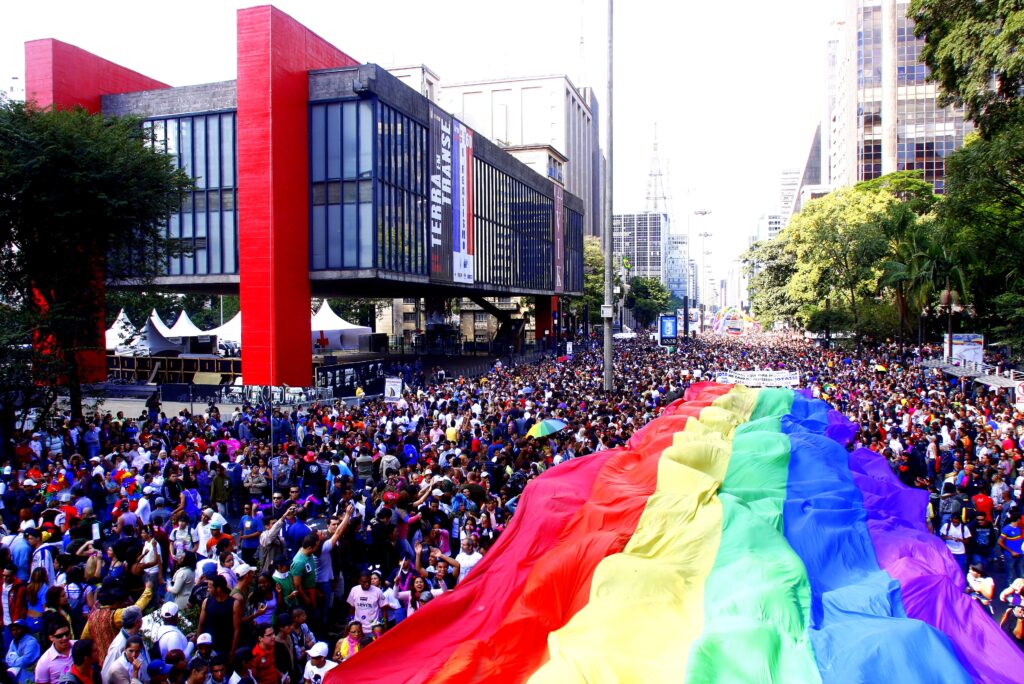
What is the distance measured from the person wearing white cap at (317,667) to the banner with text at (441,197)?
3168cm

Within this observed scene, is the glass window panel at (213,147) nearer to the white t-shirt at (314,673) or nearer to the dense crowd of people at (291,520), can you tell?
the dense crowd of people at (291,520)

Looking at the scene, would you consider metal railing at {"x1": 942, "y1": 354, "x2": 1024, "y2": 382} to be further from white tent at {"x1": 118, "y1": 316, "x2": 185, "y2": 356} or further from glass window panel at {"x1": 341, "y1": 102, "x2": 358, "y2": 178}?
white tent at {"x1": 118, "y1": 316, "x2": 185, "y2": 356}

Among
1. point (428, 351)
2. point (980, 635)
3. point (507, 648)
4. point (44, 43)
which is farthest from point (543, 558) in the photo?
point (428, 351)

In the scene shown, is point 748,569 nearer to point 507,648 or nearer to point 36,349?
point 507,648

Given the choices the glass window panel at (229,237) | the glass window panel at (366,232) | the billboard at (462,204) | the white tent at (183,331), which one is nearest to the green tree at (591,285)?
the billboard at (462,204)

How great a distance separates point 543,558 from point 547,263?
52.1 metres

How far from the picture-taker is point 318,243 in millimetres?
32062

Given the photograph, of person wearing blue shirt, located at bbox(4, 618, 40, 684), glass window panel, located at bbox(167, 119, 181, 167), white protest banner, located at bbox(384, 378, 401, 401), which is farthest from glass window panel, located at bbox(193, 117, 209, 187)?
person wearing blue shirt, located at bbox(4, 618, 40, 684)

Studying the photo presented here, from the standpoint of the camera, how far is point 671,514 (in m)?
9.49

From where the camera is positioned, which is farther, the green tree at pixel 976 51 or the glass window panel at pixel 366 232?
the glass window panel at pixel 366 232

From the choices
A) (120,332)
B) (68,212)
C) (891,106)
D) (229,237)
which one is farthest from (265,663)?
(891,106)

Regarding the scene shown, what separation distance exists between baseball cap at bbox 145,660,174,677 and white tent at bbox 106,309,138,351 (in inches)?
1312

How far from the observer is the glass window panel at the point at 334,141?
31500 millimetres

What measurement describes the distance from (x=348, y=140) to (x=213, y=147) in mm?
6167
